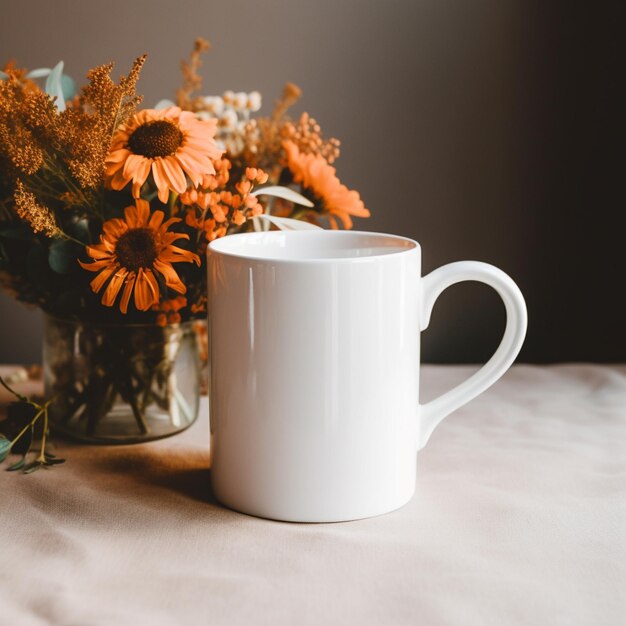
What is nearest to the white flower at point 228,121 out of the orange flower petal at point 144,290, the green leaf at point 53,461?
the orange flower petal at point 144,290

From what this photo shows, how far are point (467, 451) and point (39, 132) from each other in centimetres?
43

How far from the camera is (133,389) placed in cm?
70

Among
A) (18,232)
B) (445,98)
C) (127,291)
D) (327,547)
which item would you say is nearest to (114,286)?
(127,291)

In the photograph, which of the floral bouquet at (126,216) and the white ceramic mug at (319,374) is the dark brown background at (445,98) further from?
the white ceramic mug at (319,374)

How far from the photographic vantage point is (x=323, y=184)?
690 millimetres

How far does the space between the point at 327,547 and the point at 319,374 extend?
108mm

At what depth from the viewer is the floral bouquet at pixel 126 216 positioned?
58 cm

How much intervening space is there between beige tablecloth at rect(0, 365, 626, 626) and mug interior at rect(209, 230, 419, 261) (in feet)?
0.60

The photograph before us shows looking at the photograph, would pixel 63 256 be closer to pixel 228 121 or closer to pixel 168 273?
pixel 168 273

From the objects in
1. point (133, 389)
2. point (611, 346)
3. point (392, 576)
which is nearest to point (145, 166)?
point (133, 389)

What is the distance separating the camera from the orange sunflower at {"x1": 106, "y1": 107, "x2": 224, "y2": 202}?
576 millimetres

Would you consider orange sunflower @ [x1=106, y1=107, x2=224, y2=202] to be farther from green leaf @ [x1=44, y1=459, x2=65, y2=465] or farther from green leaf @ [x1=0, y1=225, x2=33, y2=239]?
green leaf @ [x1=44, y1=459, x2=65, y2=465]

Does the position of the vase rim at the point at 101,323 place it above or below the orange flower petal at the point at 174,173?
below

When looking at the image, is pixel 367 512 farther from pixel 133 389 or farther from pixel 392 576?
pixel 133 389
